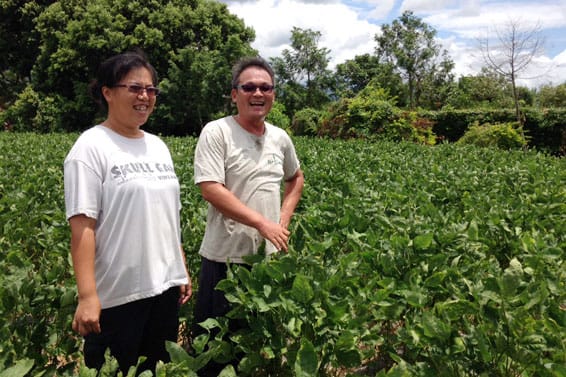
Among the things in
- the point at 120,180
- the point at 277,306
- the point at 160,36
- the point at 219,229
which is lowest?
the point at 277,306

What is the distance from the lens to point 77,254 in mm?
1908

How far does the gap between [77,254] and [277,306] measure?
2.82 ft

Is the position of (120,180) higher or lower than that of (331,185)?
higher

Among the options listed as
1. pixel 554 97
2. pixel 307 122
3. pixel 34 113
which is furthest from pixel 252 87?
pixel 554 97

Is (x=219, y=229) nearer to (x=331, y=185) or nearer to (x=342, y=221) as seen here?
(x=342, y=221)

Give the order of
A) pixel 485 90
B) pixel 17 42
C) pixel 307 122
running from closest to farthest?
pixel 307 122 → pixel 17 42 → pixel 485 90

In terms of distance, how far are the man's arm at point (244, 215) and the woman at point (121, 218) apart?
0.21 metres

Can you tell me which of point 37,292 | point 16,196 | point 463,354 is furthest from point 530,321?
point 16,196

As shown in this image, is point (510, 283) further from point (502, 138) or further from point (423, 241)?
point (502, 138)

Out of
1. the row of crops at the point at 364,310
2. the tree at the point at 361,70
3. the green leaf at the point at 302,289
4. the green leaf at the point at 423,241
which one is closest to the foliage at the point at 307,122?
the tree at the point at 361,70

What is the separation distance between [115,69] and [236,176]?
808 millimetres

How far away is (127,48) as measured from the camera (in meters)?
31.0

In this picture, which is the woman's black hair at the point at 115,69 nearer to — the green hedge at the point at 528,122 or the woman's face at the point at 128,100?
the woman's face at the point at 128,100

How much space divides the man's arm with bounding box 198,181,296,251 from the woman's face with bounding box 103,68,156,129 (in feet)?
1.65
